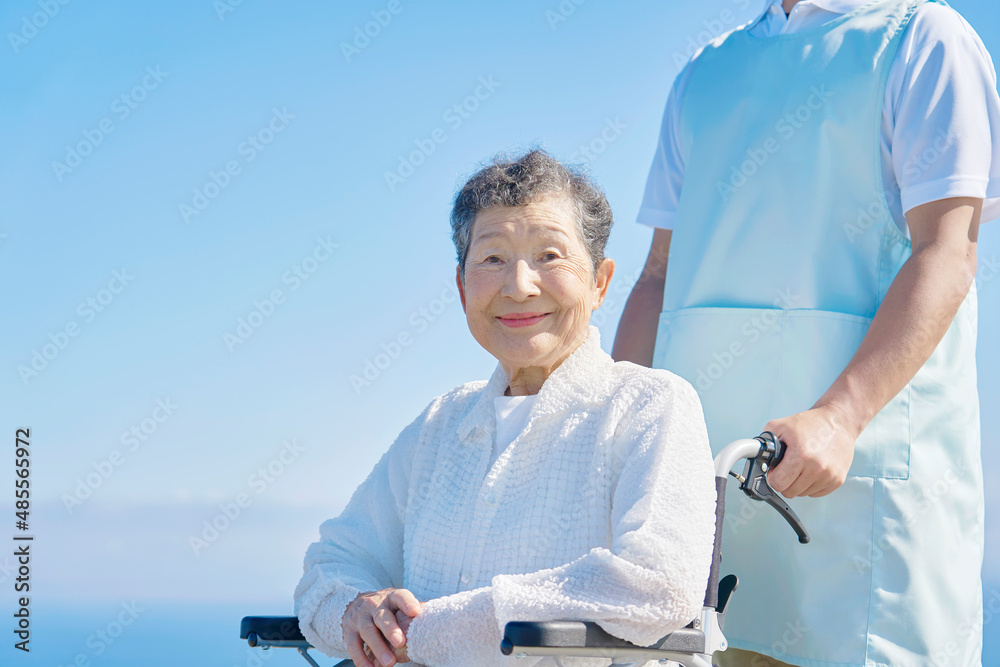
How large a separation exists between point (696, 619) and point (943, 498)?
0.66 meters

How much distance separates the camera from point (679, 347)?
216cm

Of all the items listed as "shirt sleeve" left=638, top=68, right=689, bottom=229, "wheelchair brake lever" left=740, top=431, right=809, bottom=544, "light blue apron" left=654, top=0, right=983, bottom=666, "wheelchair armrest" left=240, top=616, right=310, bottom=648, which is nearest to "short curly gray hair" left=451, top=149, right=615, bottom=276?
"light blue apron" left=654, top=0, right=983, bottom=666

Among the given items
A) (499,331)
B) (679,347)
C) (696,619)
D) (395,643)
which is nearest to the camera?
(696,619)

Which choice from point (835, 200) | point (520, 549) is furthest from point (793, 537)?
point (835, 200)

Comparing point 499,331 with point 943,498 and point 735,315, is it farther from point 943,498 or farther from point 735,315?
point 943,498

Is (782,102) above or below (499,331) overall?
above

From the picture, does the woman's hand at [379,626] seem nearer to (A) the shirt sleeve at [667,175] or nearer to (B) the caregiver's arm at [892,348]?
(B) the caregiver's arm at [892,348]

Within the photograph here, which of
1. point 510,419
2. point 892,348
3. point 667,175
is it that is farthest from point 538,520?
point 667,175

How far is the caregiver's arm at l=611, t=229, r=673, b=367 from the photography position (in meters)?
2.44

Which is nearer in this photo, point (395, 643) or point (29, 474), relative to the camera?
point (395, 643)

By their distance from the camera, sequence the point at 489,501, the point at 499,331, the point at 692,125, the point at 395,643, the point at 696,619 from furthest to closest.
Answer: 1. the point at 692,125
2. the point at 499,331
3. the point at 489,501
4. the point at 395,643
5. the point at 696,619

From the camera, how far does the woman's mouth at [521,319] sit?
6.37ft

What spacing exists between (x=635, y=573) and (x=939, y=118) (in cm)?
111

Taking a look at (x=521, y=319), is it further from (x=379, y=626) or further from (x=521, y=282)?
(x=379, y=626)
